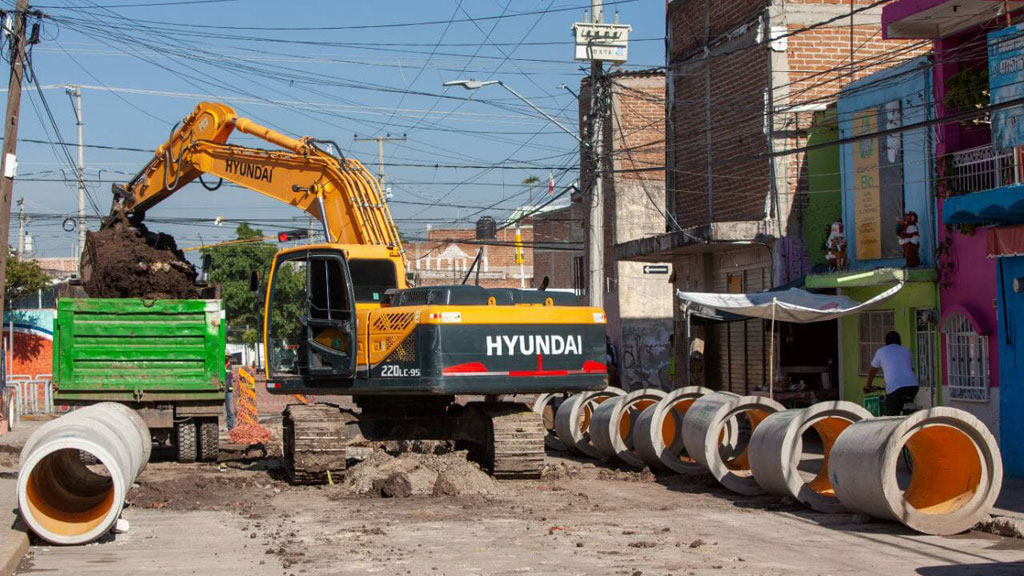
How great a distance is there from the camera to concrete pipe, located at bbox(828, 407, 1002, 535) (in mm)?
10852

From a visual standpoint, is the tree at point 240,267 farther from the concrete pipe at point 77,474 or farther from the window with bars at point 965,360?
the concrete pipe at point 77,474

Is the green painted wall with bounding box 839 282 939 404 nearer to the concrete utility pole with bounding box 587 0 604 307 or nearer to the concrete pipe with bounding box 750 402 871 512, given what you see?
the concrete pipe with bounding box 750 402 871 512

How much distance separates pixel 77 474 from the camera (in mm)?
12453

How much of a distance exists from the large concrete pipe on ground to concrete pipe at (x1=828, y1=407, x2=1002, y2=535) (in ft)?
12.4

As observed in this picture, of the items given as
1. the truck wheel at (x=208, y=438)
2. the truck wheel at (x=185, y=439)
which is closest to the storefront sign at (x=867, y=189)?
the truck wheel at (x=208, y=438)

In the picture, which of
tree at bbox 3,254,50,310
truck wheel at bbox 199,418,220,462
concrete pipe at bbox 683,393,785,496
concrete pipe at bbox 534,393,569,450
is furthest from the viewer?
tree at bbox 3,254,50,310

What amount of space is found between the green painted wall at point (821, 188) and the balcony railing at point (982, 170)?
13.4 ft

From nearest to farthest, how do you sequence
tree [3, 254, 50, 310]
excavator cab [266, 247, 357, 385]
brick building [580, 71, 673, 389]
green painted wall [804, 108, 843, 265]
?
excavator cab [266, 247, 357, 385], green painted wall [804, 108, 843, 265], tree [3, 254, 50, 310], brick building [580, 71, 673, 389]

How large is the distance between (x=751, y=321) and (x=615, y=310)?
40.3ft

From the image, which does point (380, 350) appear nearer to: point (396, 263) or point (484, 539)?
point (396, 263)

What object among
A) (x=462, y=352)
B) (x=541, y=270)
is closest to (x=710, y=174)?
(x=462, y=352)

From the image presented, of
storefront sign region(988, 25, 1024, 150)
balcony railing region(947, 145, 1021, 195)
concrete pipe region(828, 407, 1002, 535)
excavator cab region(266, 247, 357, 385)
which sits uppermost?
storefront sign region(988, 25, 1024, 150)

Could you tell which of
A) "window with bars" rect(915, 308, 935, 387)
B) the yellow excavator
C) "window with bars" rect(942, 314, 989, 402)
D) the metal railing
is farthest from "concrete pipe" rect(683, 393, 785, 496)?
the metal railing

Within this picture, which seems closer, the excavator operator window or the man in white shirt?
the man in white shirt
